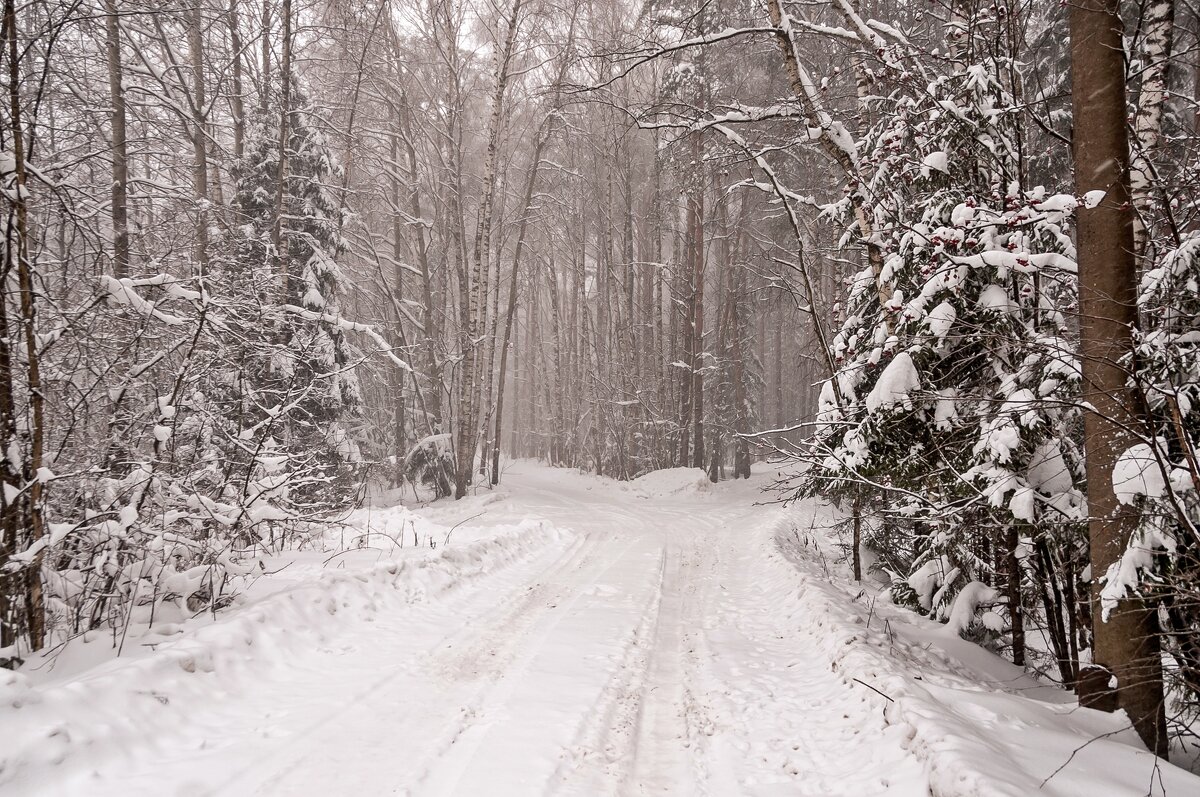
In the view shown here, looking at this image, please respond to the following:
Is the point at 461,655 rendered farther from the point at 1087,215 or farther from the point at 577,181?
the point at 577,181

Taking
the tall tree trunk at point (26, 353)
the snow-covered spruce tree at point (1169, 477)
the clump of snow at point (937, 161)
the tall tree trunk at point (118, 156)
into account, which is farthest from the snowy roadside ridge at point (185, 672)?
the clump of snow at point (937, 161)

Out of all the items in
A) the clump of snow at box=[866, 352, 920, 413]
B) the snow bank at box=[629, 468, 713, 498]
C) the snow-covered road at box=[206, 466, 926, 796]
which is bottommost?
the snow bank at box=[629, 468, 713, 498]

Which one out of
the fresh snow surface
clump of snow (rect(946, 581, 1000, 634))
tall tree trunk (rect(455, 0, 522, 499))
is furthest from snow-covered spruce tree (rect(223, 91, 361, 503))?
clump of snow (rect(946, 581, 1000, 634))

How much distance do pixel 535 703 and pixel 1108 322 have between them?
4.17m

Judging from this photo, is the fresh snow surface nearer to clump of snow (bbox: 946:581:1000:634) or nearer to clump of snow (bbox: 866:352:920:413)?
clump of snow (bbox: 946:581:1000:634)

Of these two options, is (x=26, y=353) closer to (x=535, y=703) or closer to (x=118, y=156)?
(x=118, y=156)

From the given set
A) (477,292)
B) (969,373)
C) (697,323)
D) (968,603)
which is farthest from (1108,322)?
(697,323)

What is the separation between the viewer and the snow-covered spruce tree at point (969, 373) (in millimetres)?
4090

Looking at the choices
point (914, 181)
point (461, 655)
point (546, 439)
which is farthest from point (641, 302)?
point (461, 655)

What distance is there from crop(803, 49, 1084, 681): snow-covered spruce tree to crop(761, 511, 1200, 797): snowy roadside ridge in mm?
955

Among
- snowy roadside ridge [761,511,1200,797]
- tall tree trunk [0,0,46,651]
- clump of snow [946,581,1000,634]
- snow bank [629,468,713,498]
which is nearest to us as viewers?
snowy roadside ridge [761,511,1200,797]

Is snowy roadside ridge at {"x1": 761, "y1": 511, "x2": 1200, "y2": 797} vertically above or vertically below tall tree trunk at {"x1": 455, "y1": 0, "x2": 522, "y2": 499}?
below

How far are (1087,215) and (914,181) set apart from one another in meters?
2.24

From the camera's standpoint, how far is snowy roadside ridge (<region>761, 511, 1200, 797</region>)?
8.70 ft
